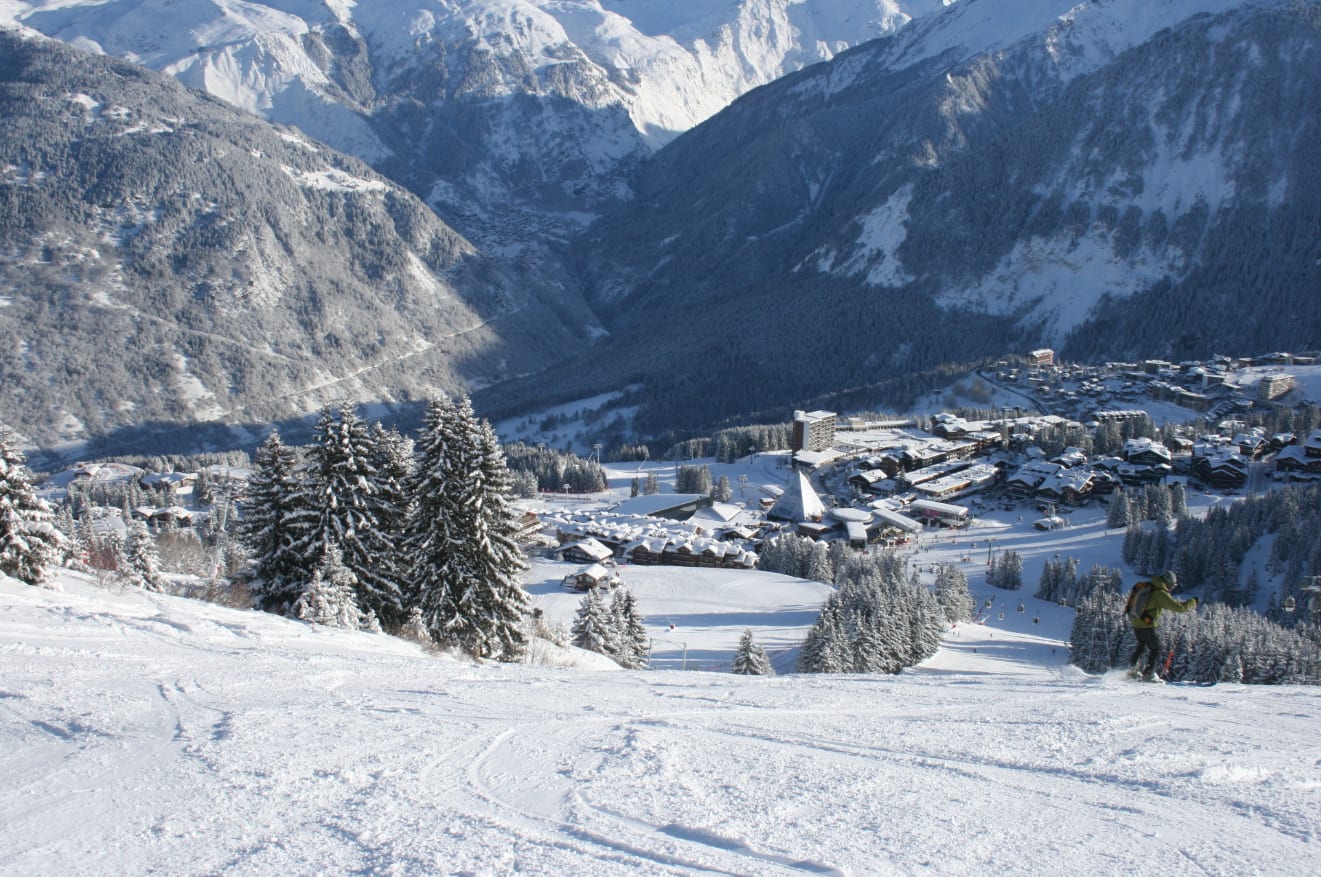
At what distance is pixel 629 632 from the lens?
34688mm

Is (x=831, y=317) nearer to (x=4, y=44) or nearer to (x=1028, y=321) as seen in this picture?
(x=1028, y=321)

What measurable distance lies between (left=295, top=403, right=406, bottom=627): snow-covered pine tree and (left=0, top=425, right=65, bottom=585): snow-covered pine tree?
197 inches

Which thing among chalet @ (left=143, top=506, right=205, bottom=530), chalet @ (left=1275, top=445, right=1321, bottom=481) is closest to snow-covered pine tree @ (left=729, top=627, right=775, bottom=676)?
chalet @ (left=143, top=506, right=205, bottom=530)

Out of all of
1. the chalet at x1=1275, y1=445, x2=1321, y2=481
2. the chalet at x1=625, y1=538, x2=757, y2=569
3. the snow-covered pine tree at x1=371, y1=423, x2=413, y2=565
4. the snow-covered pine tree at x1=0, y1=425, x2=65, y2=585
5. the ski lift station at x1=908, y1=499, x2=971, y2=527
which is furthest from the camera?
the ski lift station at x1=908, y1=499, x2=971, y2=527

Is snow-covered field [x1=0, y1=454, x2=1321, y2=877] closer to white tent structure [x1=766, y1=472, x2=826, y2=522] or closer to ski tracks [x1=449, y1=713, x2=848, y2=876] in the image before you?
ski tracks [x1=449, y1=713, x2=848, y2=876]

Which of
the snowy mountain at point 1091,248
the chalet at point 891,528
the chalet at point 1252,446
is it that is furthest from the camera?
the snowy mountain at point 1091,248

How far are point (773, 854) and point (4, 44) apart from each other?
247m

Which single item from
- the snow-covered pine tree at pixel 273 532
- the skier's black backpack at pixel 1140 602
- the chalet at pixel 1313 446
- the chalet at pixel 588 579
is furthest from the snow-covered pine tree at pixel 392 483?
the chalet at pixel 1313 446

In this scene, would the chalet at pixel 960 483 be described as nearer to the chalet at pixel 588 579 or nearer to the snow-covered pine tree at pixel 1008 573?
the snow-covered pine tree at pixel 1008 573

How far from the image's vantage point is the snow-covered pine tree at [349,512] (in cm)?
2105

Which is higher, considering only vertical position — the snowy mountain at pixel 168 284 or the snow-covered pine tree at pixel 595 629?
the snowy mountain at pixel 168 284

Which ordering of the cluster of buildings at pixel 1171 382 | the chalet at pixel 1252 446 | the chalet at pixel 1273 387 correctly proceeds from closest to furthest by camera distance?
the chalet at pixel 1252 446
the chalet at pixel 1273 387
the cluster of buildings at pixel 1171 382

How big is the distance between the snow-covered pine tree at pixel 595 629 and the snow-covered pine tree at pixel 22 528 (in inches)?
658

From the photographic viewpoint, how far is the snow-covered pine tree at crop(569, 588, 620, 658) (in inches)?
1246
